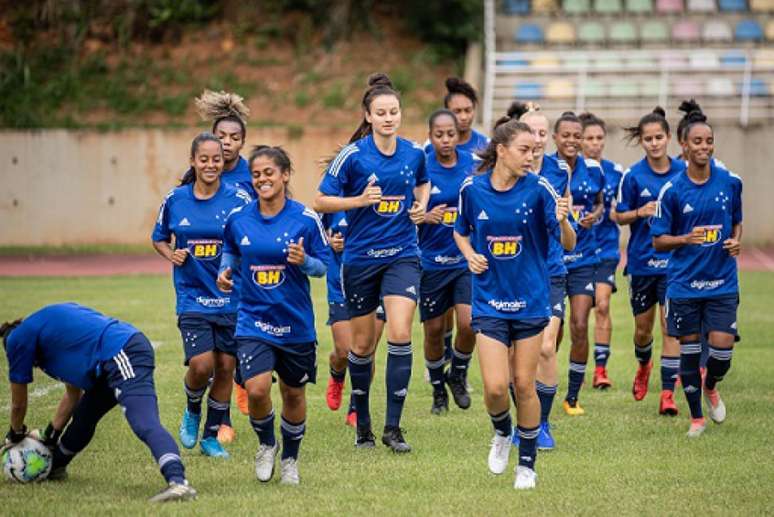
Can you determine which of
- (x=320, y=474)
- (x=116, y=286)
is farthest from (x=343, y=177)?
(x=116, y=286)

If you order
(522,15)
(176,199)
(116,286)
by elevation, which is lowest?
(116,286)

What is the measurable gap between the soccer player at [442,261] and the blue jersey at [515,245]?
198 centimetres

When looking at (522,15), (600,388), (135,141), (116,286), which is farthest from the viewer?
(522,15)

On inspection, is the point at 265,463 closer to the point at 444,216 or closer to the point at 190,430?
the point at 190,430

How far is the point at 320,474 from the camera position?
26.4 feet

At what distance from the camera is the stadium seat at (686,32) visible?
2877 centimetres

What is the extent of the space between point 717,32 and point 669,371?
20.0 metres

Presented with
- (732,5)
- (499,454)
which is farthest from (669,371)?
(732,5)

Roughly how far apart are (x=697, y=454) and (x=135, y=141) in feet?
63.4

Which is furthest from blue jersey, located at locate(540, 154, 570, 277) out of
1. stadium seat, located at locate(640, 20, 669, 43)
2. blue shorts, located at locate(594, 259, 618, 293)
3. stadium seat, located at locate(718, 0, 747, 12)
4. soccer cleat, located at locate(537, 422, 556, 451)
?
stadium seat, located at locate(718, 0, 747, 12)

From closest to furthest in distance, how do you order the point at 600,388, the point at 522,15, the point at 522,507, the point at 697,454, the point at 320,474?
the point at 522,507
the point at 320,474
the point at 697,454
the point at 600,388
the point at 522,15

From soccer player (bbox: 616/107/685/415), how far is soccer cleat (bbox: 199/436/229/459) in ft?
11.9

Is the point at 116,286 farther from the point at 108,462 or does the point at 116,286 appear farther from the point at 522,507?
the point at 522,507

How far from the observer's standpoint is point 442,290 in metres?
10.2
